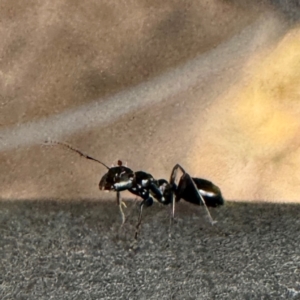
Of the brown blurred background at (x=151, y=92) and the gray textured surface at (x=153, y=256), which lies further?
the brown blurred background at (x=151, y=92)

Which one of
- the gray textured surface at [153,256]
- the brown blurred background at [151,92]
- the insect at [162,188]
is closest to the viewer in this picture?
the gray textured surface at [153,256]

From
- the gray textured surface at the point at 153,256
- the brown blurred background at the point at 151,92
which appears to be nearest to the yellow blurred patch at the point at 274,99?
the brown blurred background at the point at 151,92

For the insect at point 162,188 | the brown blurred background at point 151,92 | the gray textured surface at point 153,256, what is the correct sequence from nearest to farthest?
the gray textured surface at point 153,256, the insect at point 162,188, the brown blurred background at point 151,92

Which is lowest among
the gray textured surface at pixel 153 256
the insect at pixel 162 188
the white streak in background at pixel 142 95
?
the gray textured surface at pixel 153 256

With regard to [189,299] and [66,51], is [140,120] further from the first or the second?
[189,299]

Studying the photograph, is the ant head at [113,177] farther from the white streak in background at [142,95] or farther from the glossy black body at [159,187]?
the white streak in background at [142,95]

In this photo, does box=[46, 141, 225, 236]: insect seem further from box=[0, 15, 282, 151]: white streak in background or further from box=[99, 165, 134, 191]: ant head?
box=[0, 15, 282, 151]: white streak in background

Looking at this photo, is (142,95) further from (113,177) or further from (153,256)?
(153,256)

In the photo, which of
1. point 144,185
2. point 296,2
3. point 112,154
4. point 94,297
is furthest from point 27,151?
point 296,2
